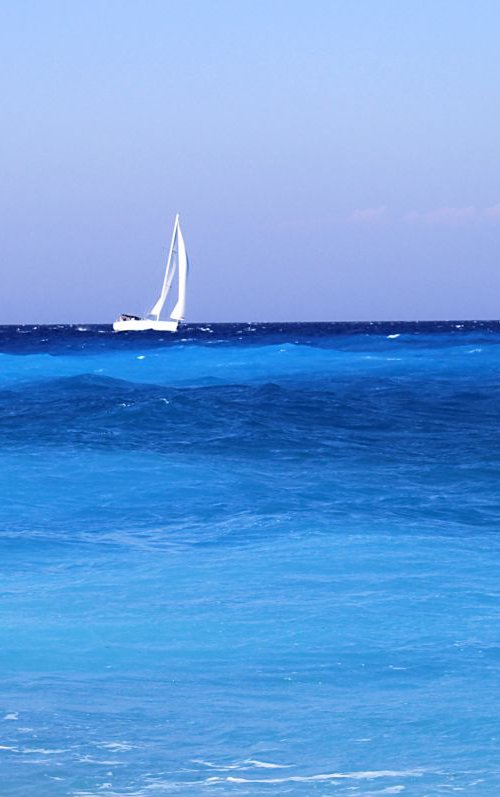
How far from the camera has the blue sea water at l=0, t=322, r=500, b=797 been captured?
605 cm

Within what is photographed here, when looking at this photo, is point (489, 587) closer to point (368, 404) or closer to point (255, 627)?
point (255, 627)

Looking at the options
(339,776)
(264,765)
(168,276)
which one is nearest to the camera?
(339,776)

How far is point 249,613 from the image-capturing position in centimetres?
906

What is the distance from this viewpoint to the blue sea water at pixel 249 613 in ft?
19.9

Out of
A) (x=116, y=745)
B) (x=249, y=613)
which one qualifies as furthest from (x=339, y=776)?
(x=249, y=613)

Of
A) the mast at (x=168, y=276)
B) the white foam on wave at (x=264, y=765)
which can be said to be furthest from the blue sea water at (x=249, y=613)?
the mast at (x=168, y=276)

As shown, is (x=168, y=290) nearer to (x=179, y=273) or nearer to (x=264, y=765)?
(x=179, y=273)

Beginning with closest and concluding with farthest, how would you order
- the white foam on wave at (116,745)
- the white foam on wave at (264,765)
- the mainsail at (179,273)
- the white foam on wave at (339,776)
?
the white foam on wave at (339,776)
the white foam on wave at (264,765)
the white foam on wave at (116,745)
the mainsail at (179,273)

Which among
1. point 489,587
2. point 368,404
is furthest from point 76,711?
point 368,404

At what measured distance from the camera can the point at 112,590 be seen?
9.86 metres

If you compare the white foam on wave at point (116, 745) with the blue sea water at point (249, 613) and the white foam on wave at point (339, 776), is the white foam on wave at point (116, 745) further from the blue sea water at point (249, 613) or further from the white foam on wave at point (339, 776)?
the white foam on wave at point (339, 776)

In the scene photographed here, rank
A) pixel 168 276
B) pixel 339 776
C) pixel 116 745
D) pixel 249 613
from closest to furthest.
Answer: pixel 339 776, pixel 116 745, pixel 249 613, pixel 168 276

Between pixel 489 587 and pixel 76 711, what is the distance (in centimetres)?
428

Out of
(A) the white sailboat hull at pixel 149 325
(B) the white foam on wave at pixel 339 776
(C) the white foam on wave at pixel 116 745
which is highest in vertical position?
(A) the white sailboat hull at pixel 149 325
